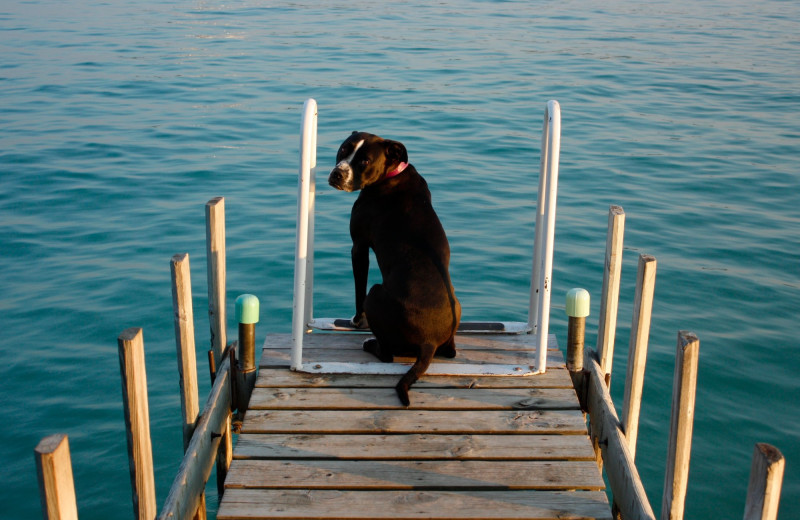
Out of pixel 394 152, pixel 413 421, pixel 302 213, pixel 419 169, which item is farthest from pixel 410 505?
pixel 419 169

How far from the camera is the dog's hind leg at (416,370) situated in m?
4.64

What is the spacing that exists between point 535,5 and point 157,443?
23.6 meters

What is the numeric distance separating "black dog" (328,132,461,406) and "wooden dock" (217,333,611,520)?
10.1 inches

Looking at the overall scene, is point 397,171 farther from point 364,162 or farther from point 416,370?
point 416,370

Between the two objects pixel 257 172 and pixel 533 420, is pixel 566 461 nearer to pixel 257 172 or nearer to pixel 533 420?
pixel 533 420

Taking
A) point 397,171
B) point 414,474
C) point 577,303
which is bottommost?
point 414,474

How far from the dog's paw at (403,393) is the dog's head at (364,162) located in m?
1.10

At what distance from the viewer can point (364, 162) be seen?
4770 mm

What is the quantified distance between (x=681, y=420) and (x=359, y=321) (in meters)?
2.30

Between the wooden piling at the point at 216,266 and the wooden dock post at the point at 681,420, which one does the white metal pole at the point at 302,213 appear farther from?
the wooden dock post at the point at 681,420

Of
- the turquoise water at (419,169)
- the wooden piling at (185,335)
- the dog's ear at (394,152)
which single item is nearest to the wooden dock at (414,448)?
the wooden piling at (185,335)

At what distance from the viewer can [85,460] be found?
6520 millimetres

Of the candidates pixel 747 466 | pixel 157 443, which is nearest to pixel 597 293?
pixel 747 466

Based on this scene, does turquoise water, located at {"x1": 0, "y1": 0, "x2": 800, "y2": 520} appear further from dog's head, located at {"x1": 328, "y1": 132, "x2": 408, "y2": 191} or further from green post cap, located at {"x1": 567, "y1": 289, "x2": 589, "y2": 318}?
dog's head, located at {"x1": 328, "y1": 132, "x2": 408, "y2": 191}
